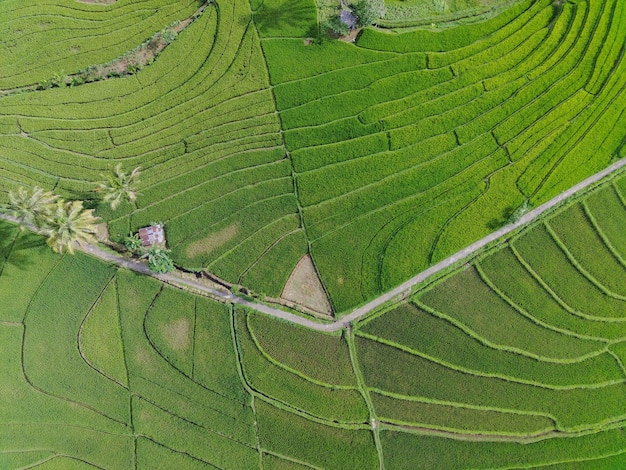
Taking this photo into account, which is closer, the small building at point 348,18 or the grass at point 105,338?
the grass at point 105,338

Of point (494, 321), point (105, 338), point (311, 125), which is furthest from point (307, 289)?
point (105, 338)

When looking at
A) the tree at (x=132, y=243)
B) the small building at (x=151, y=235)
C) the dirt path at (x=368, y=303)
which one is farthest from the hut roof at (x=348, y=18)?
the tree at (x=132, y=243)

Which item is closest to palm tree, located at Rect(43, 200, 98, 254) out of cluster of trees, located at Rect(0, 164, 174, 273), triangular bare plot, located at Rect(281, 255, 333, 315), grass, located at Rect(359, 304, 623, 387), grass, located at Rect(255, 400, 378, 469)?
cluster of trees, located at Rect(0, 164, 174, 273)

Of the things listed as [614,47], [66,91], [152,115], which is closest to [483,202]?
[614,47]

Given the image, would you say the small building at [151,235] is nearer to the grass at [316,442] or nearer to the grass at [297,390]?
the grass at [297,390]

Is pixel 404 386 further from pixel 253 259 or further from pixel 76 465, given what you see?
pixel 76 465

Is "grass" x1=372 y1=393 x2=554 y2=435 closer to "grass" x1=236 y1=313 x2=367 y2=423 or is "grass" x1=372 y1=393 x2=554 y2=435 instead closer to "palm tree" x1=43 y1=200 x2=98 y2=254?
"grass" x1=236 y1=313 x2=367 y2=423
